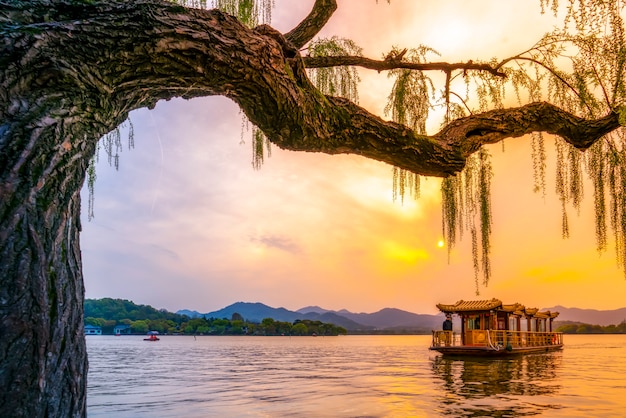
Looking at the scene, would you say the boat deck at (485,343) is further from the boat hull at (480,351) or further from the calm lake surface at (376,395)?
the calm lake surface at (376,395)

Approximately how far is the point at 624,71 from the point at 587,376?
1071 inches

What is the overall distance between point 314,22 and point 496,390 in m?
18.0

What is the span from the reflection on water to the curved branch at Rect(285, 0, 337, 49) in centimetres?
1259

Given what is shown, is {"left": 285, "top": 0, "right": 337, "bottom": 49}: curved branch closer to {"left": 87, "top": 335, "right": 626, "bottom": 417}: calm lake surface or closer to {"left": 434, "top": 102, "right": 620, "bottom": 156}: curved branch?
{"left": 434, "top": 102, "right": 620, "bottom": 156}: curved branch

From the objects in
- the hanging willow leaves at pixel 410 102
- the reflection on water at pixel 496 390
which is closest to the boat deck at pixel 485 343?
the reflection on water at pixel 496 390

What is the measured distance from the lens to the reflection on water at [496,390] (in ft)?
47.4

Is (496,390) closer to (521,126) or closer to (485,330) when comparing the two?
(485,330)

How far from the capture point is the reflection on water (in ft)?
47.4

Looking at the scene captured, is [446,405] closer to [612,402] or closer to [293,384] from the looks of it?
[612,402]

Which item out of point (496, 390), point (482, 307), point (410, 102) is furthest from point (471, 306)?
point (410, 102)

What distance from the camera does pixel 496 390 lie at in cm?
A: 1842

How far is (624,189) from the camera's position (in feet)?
11.8

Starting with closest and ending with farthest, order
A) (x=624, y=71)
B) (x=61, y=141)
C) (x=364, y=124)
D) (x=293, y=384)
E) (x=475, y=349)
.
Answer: (x=61, y=141)
(x=364, y=124)
(x=624, y=71)
(x=293, y=384)
(x=475, y=349)

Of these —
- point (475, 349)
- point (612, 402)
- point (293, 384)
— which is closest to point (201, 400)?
point (293, 384)
